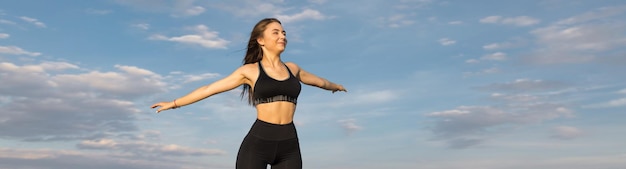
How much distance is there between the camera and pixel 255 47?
1120cm

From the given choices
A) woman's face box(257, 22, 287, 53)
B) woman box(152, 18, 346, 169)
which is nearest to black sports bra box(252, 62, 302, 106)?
woman box(152, 18, 346, 169)

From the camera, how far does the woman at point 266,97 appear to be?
34.6ft

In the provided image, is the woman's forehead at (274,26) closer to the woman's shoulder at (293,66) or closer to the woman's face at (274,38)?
the woman's face at (274,38)

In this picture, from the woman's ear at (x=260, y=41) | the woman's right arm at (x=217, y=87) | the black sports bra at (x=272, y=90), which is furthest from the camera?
the woman's ear at (x=260, y=41)

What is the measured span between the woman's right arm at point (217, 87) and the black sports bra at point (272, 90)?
32 cm

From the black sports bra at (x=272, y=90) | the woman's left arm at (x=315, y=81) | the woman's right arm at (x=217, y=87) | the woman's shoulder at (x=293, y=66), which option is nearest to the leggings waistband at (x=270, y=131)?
the black sports bra at (x=272, y=90)

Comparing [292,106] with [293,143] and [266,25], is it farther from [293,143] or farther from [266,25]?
[266,25]

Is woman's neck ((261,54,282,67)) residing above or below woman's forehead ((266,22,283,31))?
below

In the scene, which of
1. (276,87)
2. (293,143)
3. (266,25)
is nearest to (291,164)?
(293,143)

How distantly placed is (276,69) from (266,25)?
65cm

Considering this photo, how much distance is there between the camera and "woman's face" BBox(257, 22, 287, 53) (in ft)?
35.8

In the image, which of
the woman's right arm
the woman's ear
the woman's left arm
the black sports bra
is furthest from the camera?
the woman's left arm

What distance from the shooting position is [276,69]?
10883 mm

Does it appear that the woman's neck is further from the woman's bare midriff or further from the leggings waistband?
the leggings waistband
